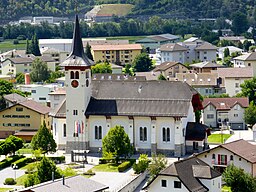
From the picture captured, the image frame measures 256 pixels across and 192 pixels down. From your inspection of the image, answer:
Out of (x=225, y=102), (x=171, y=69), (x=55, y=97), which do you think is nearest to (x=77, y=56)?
(x=55, y=97)

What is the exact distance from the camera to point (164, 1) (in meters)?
162

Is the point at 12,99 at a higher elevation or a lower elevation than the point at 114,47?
lower

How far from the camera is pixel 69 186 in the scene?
113ft

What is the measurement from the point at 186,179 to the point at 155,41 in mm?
91644

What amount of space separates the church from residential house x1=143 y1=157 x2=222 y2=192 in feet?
38.7

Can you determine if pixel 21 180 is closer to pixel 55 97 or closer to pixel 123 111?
pixel 123 111

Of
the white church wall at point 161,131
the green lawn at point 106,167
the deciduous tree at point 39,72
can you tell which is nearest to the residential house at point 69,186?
the green lawn at point 106,167

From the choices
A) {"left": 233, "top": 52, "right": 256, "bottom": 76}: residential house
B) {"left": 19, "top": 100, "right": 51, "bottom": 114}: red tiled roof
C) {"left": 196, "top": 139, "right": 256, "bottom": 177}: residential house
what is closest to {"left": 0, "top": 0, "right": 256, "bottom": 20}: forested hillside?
{"left": 233, "top": 52, "right": 256, "bottom": 76}: residential house

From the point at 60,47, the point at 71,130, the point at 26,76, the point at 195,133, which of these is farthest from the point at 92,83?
the point at 60,47

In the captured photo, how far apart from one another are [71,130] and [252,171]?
1383 centimetres

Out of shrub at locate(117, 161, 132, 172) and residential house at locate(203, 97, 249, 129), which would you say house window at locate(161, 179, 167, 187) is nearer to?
shrub at locate(117, 161, 132, 172)

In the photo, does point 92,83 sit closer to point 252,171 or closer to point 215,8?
point 252,171

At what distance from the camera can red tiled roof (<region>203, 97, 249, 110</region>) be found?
61009 mm

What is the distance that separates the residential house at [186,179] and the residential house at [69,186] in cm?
240
